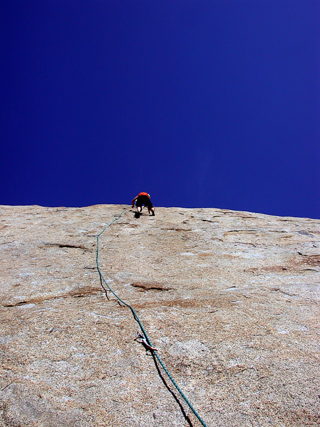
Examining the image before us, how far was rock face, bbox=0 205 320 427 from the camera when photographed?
176 cm

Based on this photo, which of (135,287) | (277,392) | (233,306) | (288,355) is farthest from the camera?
(135,287)

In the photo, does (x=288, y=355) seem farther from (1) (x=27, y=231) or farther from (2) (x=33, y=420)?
(1) (x=27, y=231)

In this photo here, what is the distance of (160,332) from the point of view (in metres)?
2.43

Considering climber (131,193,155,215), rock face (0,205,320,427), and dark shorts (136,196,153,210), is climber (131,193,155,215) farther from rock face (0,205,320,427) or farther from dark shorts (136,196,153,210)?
rock face (0,205,320,427)

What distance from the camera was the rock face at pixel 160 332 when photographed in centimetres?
176

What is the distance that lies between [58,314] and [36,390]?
2.75 ft

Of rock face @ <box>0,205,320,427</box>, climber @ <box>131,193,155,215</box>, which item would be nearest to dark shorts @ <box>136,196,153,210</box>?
climber @ <box>131,193,155,215</box>

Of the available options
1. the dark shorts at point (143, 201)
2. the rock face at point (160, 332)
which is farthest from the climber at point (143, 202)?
the rock face at point (160, 332)

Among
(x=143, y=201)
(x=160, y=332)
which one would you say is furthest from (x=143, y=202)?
(x=160, y=332)

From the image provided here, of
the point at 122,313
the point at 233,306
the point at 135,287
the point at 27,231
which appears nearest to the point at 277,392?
the point at 233,306

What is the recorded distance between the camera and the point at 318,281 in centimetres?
339

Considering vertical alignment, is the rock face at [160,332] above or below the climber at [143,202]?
below

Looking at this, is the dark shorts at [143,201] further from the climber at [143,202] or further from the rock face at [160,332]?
the rock face at [160,332]

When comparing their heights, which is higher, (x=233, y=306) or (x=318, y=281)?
(x=318, y=281)
